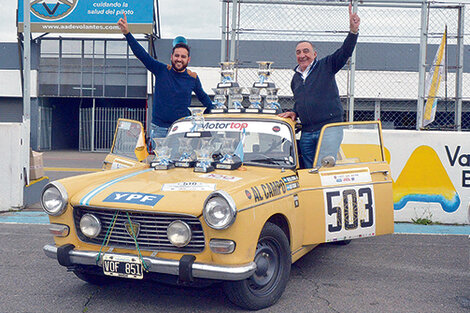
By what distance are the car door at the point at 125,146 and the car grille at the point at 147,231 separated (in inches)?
64.8

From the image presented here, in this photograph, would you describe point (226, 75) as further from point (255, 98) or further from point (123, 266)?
point (123, 266)

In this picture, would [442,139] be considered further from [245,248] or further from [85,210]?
[85,210]

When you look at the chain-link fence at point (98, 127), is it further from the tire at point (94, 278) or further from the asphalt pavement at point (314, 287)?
the tire at point (94, 278)

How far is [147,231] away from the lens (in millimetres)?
3879

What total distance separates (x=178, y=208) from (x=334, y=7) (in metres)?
5.06

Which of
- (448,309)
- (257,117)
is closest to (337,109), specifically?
(257,117)

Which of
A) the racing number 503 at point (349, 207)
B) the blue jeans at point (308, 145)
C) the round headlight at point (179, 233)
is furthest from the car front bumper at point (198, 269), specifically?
the blue jeans at point (308, 145)

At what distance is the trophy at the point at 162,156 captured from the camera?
4.83 metres

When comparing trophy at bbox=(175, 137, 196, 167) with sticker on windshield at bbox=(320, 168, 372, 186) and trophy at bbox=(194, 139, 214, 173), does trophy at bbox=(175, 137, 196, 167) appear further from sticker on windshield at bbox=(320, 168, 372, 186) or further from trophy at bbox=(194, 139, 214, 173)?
sticker on windshield at bbox=(320, 168, 372, 186)

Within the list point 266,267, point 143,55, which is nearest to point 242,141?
point 266,267

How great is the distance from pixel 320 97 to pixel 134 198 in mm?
2493

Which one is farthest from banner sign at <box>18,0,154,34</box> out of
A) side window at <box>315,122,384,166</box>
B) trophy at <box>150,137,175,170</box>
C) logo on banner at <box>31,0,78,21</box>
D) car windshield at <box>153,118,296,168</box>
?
trophy at <box>150,137,175,170</box>

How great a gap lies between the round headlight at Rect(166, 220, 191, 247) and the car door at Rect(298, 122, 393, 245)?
47.5 inches

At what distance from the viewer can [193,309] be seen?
404 cm
